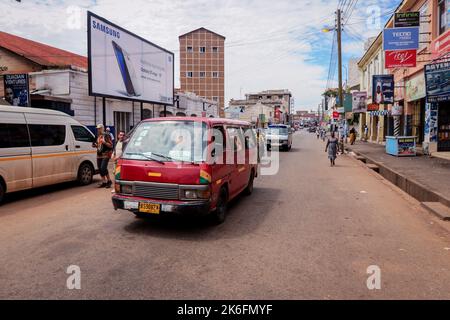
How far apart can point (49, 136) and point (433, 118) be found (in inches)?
678

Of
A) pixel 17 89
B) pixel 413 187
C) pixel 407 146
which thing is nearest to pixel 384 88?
pixel 407 146

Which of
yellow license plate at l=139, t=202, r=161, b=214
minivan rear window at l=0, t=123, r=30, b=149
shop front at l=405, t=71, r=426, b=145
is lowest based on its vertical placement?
yellow license plate at l=139, t=202, r=161, b=214

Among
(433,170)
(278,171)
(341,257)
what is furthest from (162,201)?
(433,170)

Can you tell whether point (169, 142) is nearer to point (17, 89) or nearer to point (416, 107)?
point (17, 89)

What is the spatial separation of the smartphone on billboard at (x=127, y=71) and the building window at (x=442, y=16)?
51.1ft

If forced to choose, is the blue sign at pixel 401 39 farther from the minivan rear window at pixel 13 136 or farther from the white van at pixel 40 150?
the minivan rear window at pixel 13 136

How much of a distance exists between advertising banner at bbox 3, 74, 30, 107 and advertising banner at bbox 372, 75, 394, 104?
829 inches

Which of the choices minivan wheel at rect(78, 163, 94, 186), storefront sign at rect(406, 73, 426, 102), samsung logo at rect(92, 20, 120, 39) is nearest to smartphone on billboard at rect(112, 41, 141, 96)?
samsung logo at rect(92, 20, 120, 39)

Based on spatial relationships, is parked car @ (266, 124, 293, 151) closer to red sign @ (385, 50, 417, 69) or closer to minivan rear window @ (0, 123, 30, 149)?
red sign @ (385, 50, 417, 69)

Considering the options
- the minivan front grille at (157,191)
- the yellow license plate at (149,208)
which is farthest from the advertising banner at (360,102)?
the yellow license plate at (149,208)

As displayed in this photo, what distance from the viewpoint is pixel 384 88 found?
23938 mm

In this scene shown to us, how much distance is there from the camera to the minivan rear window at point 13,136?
8.08 meters

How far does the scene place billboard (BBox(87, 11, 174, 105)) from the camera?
1614cm

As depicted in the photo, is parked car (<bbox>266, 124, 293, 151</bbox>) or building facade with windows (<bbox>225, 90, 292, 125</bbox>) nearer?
parked car (<bbox>266, 124, 293, 151</bbox>)
